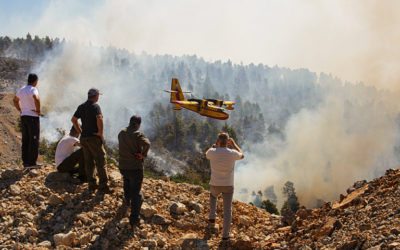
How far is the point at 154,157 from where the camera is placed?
258 ft

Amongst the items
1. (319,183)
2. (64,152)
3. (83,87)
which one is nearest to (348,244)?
(64,152)

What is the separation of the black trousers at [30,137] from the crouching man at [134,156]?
2737 mm

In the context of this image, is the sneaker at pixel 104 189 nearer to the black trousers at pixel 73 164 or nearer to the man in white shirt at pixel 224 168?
the black trousers at pixel 73 164

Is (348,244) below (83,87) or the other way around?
below

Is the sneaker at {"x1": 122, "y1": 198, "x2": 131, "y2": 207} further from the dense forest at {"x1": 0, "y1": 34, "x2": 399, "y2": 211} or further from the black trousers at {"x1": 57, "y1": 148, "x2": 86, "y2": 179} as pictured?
the dense forest at {"x1": 0, "y1": 34, "x2": 399, "y2": 211}

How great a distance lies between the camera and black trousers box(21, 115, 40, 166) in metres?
7.50

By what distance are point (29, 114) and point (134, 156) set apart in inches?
121

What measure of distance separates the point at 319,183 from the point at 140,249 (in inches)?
4258

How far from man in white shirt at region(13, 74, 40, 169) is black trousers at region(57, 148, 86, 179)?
2.78 ft

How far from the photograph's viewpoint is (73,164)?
24.6 ft

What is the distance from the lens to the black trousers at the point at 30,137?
7.50 meters

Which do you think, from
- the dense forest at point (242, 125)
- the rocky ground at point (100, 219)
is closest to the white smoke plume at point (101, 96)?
the dense forest at point (242, 125)

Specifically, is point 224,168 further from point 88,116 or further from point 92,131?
point 88,116

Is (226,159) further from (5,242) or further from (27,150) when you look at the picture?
(27,150)
